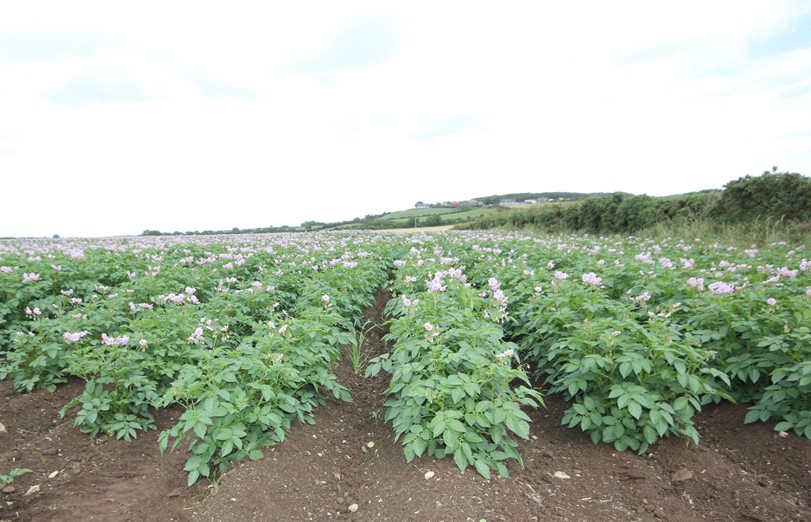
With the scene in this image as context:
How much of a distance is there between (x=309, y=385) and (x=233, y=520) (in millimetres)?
1584

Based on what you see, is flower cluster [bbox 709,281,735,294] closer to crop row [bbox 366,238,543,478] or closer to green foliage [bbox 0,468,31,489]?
crop row [bbox 366,238,543,478]

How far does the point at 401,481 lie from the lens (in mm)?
2795

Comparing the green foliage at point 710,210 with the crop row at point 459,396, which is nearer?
the crop row at point 459,396

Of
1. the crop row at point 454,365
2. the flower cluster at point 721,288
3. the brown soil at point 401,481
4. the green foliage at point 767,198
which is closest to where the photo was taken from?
the brown soil at point 401,481

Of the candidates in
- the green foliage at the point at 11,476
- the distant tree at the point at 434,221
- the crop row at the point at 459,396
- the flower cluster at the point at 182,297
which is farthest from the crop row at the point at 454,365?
the distant tree at the point at 434,221

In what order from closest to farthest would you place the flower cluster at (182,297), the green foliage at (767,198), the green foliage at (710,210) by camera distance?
1. the flower cluster at (182,297)
2. the green foliage at (767,198)
3. the green foliage at (710,210)

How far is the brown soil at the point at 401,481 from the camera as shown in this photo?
2.59m

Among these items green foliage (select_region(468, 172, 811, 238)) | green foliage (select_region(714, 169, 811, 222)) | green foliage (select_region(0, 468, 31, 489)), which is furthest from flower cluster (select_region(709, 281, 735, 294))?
green foliage (select_region(714, 169, 811, 222))

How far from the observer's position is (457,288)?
4855mm

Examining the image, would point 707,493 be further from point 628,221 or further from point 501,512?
point 628,221

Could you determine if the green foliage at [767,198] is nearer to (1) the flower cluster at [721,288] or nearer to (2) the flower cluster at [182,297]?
(1) the flower cluster at [721,288]

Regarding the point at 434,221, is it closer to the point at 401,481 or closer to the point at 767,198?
the point at 767,198

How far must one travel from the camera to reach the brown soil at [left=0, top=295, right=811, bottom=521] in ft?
8.50

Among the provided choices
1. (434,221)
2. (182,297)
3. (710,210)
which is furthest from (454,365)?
(434,221)
